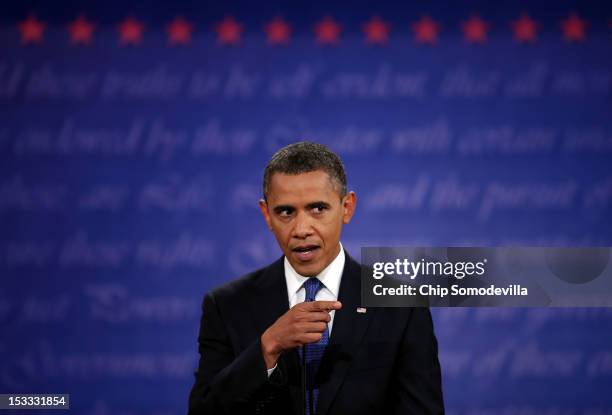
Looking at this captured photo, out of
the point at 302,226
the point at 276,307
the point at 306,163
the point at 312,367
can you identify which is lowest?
the point at 312,367

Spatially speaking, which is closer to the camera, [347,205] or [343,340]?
[343,340]

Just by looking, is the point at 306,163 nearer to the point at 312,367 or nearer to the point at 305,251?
the point at 305,251

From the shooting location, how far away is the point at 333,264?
1.42m

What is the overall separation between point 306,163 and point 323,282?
0.22m

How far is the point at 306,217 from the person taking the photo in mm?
1374

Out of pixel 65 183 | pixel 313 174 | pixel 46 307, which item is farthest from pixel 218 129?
pixel 313 174

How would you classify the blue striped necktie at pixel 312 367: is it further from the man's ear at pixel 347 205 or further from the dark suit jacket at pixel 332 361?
the man's ear at pixel 347 205

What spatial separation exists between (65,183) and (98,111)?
0.93ft

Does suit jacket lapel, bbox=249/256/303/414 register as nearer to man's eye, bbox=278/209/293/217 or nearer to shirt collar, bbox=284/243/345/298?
shirt collar, bbox=284/243/345/298

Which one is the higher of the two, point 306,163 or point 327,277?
point 306,163

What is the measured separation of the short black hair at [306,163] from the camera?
54.4 inches

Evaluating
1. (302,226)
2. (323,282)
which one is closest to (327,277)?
(323,282)

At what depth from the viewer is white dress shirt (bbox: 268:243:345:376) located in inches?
55.6

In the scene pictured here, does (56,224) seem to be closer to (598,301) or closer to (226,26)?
(226,26)
